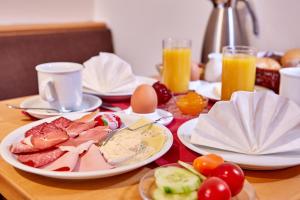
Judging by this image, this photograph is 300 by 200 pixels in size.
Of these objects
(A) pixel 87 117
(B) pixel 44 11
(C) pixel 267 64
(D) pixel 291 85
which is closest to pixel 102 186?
(A) pixel 87 117

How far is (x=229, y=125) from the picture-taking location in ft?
2.51

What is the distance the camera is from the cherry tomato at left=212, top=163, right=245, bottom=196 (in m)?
0.57

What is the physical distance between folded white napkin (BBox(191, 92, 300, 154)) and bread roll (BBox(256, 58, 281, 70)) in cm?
46

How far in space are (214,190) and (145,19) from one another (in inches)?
62.9

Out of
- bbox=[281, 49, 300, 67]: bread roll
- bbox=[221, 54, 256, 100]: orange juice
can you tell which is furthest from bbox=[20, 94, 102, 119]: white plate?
bbox=[281, 49, 300, 67]: bread roll

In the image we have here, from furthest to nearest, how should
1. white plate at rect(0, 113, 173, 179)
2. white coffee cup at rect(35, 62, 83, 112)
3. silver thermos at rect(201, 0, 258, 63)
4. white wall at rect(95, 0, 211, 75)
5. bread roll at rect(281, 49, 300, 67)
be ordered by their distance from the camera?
white wall at rect(95, 0, 211, 75)
silver thermos at rect(201, 0, 258, 63)
bread roll at rect(281, 49, 300, 67)
white coffee cup at rect(35, 62, 83, 112)
white plate at rect(0, 113, 173, 179)

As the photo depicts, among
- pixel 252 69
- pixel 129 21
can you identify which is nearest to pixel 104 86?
pixel 252 69

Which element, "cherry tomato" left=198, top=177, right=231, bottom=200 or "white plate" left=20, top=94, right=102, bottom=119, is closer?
"cherry tomato" left=198, top=177, right=231, bottom=200

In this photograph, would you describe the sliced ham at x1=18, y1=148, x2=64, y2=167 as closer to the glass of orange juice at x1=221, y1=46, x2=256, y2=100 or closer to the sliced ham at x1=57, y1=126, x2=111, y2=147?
the sliced ham at x1=57, y1=126, x2=111, y2=147

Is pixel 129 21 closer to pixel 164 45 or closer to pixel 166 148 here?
pixel 164 45

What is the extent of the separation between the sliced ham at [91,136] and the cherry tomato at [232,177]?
0.26 m

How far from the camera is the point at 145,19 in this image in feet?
6.68

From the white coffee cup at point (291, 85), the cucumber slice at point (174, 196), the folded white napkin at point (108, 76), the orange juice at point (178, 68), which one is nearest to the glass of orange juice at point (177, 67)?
the orange juice at point (178, 68)

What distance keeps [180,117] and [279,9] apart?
74 centimetres
